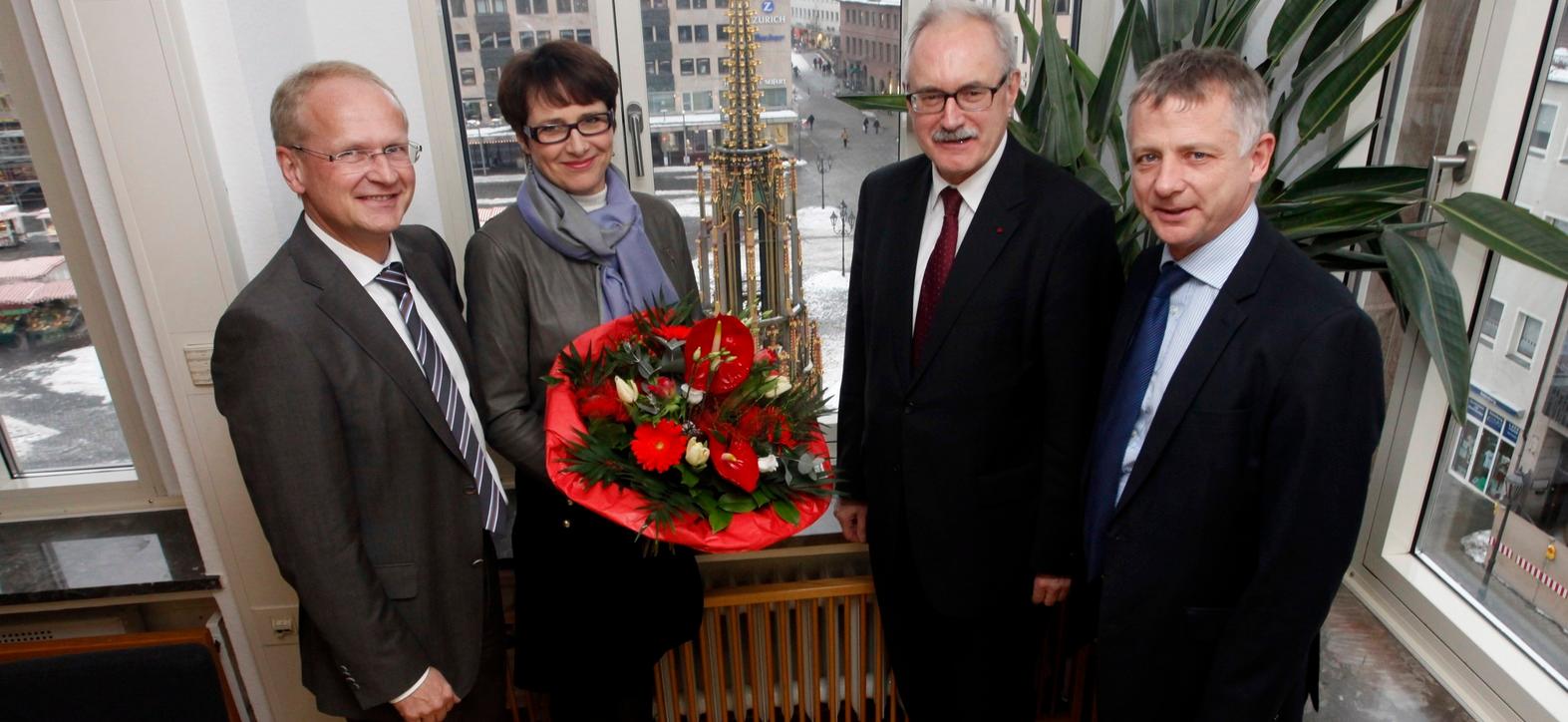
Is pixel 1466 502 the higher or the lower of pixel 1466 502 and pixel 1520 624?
the higher

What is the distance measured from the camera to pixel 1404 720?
184 centimetres

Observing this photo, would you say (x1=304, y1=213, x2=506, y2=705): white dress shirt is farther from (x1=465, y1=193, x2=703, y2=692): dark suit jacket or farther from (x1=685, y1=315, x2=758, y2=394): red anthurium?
(x1=685, y1=315, x2=758, y2=394): red anthurium

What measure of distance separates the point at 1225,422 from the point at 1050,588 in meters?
0.59

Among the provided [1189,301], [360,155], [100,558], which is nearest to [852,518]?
[1189,301]

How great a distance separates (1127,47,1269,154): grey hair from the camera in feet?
4.17

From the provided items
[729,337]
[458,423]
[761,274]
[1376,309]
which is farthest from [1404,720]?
[458,423]

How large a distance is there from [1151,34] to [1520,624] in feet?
4.77

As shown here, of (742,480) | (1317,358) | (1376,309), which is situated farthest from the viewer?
(1376,309)

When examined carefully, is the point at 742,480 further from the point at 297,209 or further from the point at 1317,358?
the point at 297,209

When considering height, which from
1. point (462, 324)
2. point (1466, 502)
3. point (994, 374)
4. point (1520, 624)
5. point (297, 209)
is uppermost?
point (297, 209)

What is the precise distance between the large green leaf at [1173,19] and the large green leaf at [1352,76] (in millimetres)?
307

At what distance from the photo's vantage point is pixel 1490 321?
1796 mm

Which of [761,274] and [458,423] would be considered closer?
[458,423]

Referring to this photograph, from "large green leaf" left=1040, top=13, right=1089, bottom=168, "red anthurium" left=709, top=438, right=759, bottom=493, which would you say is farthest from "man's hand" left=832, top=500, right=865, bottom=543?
"large green leaf" left=1040, top=13, right=1089, bottom=168
